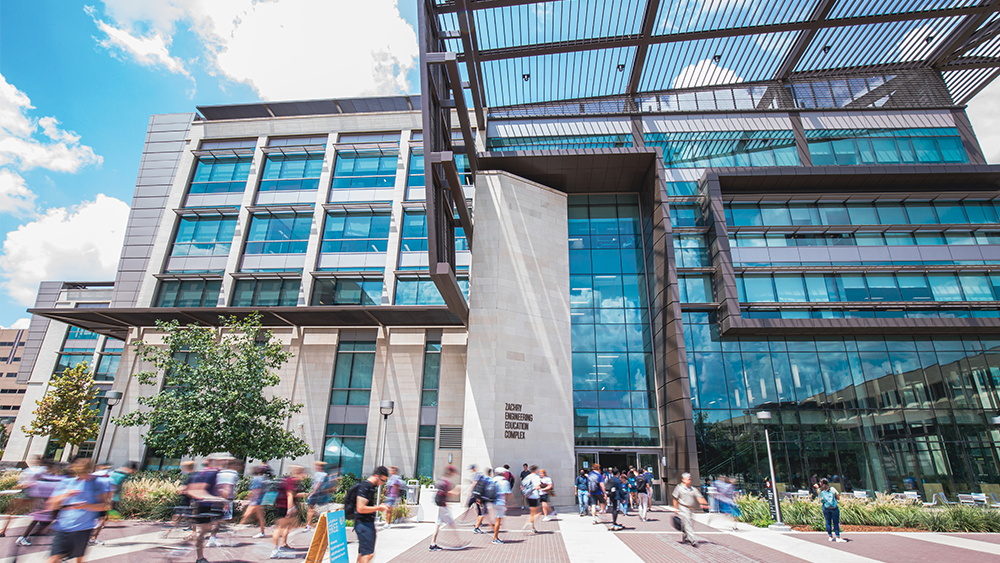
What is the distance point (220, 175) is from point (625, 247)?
26210 mm

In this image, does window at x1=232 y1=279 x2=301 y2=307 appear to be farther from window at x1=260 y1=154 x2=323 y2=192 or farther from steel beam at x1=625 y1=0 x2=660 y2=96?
steel beam at x1=625 y1=0 x2=660 y2=96

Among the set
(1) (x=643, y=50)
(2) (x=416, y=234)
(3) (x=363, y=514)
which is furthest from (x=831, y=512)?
(1) (x=643, y=50)

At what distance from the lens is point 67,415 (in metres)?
26.6

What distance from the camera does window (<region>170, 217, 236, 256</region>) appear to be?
28.2 meters

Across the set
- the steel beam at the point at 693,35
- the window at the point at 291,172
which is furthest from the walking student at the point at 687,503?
the window at the point at 291,172

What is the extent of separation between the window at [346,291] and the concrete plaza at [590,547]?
14028mm

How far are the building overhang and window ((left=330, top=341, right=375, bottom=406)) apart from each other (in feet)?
4.31

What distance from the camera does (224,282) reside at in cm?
2700

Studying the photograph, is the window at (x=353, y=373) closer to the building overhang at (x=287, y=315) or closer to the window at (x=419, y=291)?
the building overhang at (x=287, y=315)

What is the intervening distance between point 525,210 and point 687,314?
1041cm

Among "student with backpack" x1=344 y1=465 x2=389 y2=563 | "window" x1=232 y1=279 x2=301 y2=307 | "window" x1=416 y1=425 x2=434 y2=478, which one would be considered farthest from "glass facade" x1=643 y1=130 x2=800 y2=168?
"student with backpack" x1=344 y1=465 x2=389 y2=563

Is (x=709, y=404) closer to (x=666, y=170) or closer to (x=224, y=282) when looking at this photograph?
(x=666, y=170)

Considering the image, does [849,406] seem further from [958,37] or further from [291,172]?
[291,172]

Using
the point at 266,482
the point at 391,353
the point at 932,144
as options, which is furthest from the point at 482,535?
the point at 932,144
